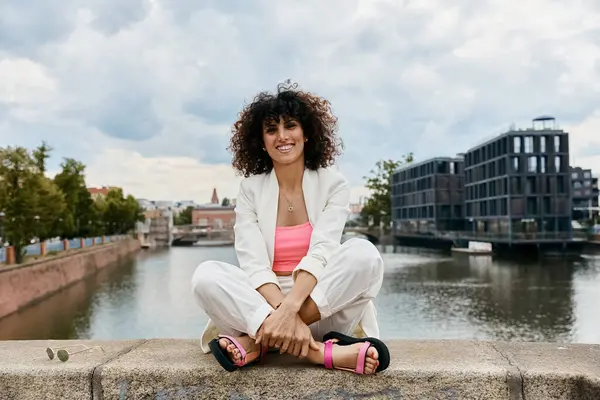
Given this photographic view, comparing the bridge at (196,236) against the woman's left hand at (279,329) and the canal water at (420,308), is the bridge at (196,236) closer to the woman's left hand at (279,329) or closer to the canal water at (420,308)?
the canal water at (420,308)


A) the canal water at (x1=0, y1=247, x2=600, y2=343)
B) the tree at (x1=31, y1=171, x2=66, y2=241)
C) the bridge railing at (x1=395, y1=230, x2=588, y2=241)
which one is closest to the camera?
the canal water at (x1=0, y1=247, x2=600, y2=343)

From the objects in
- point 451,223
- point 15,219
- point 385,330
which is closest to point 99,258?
point 15,219

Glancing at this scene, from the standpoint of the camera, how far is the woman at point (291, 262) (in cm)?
189

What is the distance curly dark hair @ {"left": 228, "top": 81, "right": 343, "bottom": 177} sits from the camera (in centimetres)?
232

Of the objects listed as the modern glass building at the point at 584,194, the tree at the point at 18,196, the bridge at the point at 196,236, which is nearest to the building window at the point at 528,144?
the modern glass building at the point at 584,194

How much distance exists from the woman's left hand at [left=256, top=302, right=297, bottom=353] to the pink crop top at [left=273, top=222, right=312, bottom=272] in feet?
1.05

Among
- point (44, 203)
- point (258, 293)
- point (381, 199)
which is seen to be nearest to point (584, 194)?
point (381, 199)

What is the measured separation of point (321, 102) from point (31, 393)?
144 cm

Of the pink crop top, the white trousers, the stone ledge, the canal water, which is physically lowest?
the canal water

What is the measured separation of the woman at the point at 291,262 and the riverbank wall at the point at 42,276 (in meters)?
17.4

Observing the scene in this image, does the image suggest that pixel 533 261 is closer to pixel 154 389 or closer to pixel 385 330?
pixel 385 330

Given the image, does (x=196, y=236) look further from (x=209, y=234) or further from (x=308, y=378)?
(x=308, y=378)

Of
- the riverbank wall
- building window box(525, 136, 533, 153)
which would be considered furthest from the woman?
building window box(525, 136, 533, 153)

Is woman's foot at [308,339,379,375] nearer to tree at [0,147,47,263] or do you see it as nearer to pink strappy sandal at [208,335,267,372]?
pink strappy sandal at [208,335,267,372]
